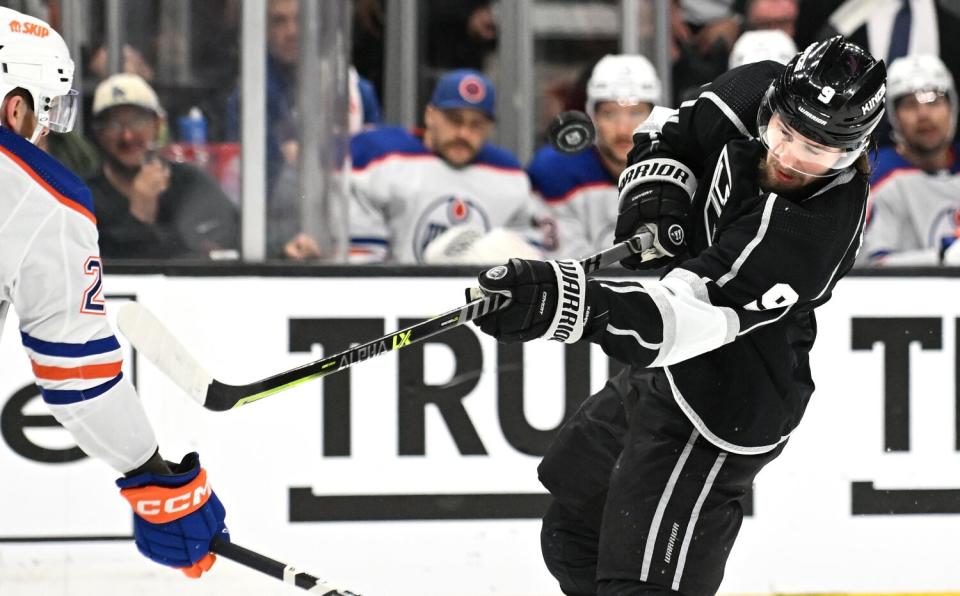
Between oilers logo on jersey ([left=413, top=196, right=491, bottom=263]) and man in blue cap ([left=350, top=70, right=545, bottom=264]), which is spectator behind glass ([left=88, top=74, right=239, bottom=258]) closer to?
man in blue cap ([left=350, top=70, right=545, bottom=264])

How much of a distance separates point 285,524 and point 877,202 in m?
1.91

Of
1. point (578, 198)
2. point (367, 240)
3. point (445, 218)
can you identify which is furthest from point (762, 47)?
point (367, 240)

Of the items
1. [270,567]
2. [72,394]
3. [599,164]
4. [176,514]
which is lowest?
[270,567]

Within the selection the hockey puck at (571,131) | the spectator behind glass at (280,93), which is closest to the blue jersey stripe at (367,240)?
the spectator behind glass at (280,93)

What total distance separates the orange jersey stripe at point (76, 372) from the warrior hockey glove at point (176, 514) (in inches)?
7.8

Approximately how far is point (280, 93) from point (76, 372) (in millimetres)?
1393

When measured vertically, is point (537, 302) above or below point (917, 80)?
below

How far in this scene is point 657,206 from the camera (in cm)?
259

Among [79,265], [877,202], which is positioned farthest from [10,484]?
[877,202]

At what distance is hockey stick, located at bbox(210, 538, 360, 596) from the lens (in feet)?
8.30

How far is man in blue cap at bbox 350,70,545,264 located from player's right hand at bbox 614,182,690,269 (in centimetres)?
115

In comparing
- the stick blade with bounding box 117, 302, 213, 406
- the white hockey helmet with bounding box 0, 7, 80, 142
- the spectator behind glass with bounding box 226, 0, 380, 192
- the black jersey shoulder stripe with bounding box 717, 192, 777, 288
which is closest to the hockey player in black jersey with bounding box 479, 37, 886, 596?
the black jersey shoulder stripe with bounding box 717, 192, 777, 288

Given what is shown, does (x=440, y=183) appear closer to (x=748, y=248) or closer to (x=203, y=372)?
(x=203, y=372)

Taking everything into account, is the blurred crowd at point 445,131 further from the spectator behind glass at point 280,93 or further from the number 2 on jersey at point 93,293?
the number 2 on jersey at point 93,293
